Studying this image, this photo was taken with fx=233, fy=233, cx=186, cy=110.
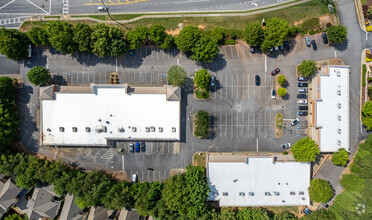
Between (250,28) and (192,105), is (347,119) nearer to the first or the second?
(250,28)

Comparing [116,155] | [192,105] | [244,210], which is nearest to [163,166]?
[116,155]

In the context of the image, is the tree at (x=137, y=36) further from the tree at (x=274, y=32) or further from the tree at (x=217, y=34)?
the tree at (x=274, y=32)

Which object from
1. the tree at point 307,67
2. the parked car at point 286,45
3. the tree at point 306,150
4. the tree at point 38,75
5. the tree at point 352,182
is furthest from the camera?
the parked car at point 286,45

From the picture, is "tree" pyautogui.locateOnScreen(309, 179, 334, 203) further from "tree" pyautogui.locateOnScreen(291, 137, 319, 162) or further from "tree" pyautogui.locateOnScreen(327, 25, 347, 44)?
"tree" pyautogui.locateOnScreen(327, 25, 347, 44)

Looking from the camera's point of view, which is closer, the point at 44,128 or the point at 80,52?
the point at 44,128

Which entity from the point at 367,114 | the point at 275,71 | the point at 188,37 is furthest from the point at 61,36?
the point at 367,114

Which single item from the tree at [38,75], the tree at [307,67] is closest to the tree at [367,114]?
the tree at [307,67]
